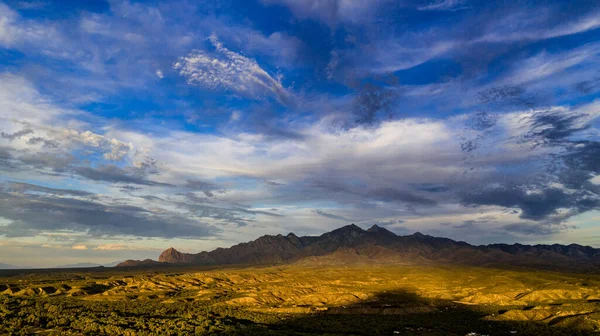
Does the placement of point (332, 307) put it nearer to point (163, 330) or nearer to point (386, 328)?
point (386, 328)

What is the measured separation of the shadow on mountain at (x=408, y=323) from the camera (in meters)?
127

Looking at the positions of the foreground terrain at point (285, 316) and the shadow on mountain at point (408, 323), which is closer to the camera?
the foreground terrain at point (285, 316)

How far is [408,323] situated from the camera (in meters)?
144

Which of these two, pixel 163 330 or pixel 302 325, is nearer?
pixel 163 330

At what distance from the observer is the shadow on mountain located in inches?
4988

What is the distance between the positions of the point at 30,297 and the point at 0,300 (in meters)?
21.2

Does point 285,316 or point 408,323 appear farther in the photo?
point 285,316

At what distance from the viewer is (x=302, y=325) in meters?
137

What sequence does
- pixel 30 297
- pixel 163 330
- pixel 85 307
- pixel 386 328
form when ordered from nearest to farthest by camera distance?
1. pixel 163 330
2. pixel 386 328
3. pixel 85 307
4. pixel 30 297

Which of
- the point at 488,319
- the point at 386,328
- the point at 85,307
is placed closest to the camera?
the point at 386,328

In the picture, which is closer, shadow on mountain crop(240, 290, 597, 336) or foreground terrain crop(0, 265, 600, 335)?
foreground terrain crop(0, 265, 600, 335)

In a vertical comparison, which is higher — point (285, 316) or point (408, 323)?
point (408, 323)

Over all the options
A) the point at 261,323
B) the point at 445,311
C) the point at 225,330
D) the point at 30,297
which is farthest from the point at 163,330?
the point at 445,311

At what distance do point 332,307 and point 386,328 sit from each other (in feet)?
173
